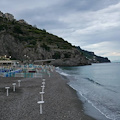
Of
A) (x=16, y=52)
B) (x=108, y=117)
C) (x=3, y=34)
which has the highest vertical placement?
(x=3, y=34)

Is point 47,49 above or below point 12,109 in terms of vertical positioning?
above

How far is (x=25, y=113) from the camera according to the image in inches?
318

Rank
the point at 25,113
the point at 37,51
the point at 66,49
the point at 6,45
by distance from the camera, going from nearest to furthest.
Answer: the point at 25,113 → the point at 6,45 → the point at 37,51 → the point at 66,49

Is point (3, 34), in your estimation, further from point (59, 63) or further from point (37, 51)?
point (59, 63)

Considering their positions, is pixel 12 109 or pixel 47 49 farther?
pixel 47 49

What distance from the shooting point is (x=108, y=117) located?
27.7 ft

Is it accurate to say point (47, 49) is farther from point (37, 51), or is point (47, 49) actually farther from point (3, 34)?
point (3, 34)

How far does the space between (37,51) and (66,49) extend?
84.8ft

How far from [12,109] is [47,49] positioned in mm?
93133

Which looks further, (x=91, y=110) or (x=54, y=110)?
(x=91, y=110)

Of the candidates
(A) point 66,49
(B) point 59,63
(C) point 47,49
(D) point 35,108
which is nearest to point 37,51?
(C) point 47,49

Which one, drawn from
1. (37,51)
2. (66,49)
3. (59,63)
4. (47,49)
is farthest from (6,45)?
(66,49)

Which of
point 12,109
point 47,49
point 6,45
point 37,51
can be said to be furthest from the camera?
point 47,49

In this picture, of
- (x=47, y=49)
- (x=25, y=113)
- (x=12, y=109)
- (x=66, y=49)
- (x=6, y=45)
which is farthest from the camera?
(x=66, y=49)
